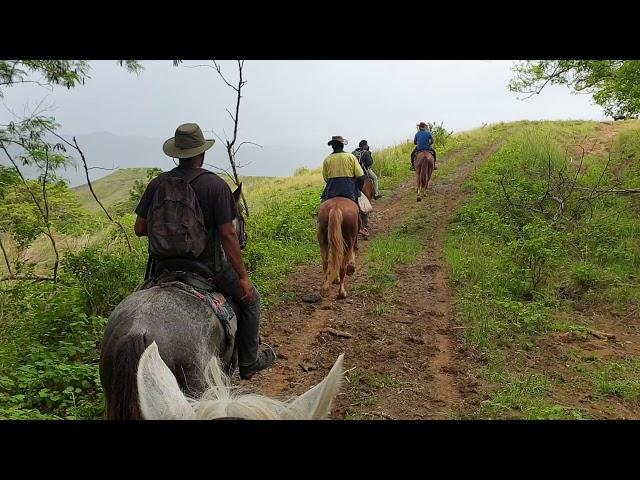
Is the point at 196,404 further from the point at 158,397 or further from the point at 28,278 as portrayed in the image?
the point at 28,278

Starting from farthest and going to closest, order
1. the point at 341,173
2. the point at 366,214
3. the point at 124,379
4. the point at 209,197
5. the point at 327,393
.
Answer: the point at 366,214, the point at 341,173, the point at 209,197, the point at 124,379, the point at 327,393

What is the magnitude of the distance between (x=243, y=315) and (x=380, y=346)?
257cm

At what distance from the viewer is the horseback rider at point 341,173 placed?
739 centimetres

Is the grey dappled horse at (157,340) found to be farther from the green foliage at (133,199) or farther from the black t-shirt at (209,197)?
the green foliage at (133,199)

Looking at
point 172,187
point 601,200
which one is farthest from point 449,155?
point 172,187

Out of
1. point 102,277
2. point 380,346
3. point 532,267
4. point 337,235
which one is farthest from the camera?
point 532,267

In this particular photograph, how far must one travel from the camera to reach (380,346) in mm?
5934

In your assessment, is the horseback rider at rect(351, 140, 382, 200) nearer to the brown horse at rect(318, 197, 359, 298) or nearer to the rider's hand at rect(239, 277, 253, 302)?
the brown horse at rect(318, 197, 359, 298)

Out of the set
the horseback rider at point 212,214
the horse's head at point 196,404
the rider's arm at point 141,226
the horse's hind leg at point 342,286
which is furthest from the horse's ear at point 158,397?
the horse's hind leg at point 342,286

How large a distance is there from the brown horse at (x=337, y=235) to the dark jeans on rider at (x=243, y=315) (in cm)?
323

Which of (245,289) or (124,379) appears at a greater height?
(245,289)

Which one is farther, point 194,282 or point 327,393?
point 194,282

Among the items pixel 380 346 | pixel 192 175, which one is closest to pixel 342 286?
pixel 380 346
